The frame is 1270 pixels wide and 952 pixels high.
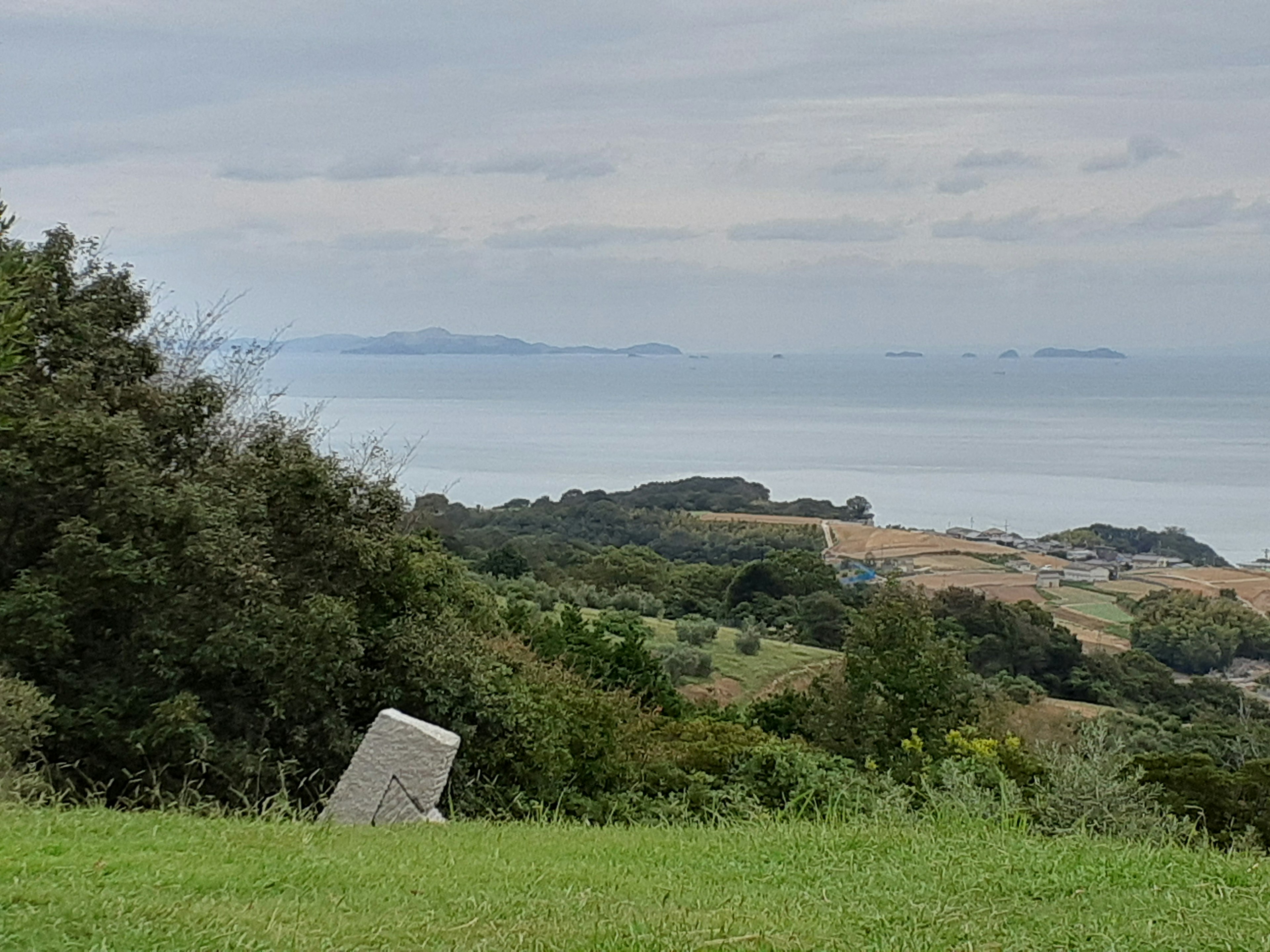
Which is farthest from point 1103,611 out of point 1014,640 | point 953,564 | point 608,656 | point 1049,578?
point 608,656

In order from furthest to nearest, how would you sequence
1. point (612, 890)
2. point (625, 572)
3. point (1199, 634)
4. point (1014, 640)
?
point (625, 572) < point (1199, 634) < point (1014, 640) < point (612, 890)

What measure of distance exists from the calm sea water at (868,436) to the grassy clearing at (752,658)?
7.69 m

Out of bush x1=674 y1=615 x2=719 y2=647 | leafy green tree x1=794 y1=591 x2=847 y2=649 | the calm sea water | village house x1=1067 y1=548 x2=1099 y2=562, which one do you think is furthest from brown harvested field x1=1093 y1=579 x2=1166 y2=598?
bush x1=674 y1=615 x2=719 y2=647

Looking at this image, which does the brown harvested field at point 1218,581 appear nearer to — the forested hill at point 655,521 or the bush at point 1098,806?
the forested hill at point 655,521

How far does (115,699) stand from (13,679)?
933mm

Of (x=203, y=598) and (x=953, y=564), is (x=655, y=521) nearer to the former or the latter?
(x=953, y=564)

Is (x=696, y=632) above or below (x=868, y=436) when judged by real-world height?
Result: below

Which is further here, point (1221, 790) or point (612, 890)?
point (1221, 790)

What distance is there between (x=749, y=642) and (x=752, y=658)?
71cm

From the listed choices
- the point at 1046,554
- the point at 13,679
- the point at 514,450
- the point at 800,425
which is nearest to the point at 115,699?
the point at 13,679

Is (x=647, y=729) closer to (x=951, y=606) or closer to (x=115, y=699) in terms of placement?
(x=115, y=699)

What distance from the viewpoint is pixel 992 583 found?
139 feet

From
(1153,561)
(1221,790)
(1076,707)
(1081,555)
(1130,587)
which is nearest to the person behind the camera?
(1221,790)

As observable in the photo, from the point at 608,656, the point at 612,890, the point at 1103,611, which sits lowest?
the point at 608,656
